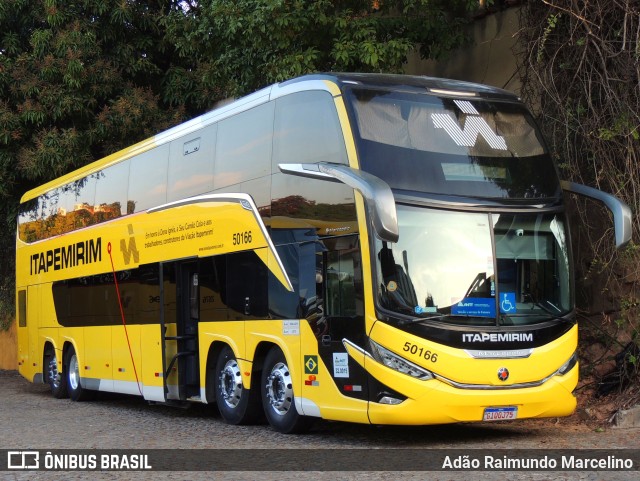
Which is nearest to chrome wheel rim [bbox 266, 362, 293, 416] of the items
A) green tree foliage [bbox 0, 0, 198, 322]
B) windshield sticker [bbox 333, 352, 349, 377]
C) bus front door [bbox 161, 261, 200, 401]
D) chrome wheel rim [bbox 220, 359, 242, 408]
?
chrome wheel rim [bbox 220, 359, 242, 408]

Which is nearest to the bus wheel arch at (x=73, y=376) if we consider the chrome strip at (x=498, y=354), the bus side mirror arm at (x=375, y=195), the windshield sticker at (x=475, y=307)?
the bus side mirror arm at (x=375, y=195)

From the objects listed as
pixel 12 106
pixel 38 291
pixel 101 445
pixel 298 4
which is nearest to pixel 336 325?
pixel 101 445

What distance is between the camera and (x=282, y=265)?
12.4 metres

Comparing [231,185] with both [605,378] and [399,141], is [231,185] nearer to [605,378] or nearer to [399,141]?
[399,141]

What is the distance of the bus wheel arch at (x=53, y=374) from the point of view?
20.0 m

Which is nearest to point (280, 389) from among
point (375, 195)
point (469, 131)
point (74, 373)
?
point (375, 195)

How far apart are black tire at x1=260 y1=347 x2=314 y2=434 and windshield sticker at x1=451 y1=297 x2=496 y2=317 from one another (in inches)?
93.8

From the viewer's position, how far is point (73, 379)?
770 inches

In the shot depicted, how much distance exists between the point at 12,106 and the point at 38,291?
4.40 metres

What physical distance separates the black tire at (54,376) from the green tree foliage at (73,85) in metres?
3.83

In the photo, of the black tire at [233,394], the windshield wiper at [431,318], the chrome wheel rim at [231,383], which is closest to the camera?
the windshield wiper at [431,318]

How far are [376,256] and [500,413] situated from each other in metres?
2.01

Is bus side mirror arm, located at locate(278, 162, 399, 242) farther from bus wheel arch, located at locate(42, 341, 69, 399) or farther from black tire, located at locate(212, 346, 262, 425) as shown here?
bus wheel arch, located at locate(42, 341, 69, 399)

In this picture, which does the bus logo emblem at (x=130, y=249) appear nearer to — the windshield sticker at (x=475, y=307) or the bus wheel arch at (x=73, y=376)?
the bus wheel arch at (x=73, y=376)
